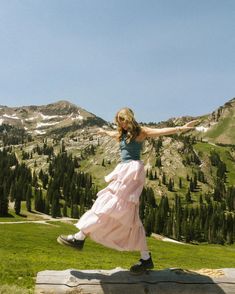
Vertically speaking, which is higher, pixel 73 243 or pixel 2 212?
pixel 73 243

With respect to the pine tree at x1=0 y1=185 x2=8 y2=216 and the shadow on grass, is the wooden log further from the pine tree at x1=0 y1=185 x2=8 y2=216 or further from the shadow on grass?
the pine tree at x1=0 y1=185 x2=8 y2=216

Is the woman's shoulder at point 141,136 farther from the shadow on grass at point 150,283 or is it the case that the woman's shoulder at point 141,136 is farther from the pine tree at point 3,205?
the pine tree at point 3,205

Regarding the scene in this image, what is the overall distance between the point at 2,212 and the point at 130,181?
148842 millimetres

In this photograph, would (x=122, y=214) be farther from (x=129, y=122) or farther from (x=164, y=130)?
(x=164, y=130)

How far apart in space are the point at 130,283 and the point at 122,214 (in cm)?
183

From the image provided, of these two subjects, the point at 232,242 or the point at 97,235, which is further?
the point at 232,242

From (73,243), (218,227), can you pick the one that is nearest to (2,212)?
(218,227)

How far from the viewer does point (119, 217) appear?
1108cm

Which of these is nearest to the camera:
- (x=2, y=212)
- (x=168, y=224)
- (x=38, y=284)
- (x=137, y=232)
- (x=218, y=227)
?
(x=38, y=284)

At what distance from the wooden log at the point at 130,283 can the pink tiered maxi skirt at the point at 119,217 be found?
876 millimetres

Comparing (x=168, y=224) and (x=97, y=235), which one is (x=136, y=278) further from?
(x=168, y=224)

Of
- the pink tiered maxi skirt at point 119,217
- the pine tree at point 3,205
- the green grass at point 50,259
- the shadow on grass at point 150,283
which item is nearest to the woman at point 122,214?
the pink tiered maxi skirt at point 119,217

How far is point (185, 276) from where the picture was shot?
36.2ft

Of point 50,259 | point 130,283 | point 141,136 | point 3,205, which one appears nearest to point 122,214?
point 130,283
